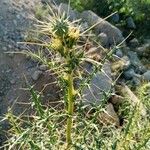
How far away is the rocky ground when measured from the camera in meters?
8.00

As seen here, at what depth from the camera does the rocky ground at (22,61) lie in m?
8.00

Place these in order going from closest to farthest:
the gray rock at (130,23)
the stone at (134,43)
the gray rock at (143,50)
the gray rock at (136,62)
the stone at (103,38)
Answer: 1. the stone at (103,38)
2. the gray rock at (136,62)
3. the gray rock at (143,50)
4. the stone at (134,43)
5. the gray rock at (130,23)

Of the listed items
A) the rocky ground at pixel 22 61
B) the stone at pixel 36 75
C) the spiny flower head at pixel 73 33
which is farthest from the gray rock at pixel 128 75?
the spiny flower head at pixel 73 33

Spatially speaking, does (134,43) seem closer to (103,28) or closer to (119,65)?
(103,28)

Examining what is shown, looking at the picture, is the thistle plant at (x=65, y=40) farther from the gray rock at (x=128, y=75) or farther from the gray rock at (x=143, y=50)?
the gray rock at (x=143, y=50)

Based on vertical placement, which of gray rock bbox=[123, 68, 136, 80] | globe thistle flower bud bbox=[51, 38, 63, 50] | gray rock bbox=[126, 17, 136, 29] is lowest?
gray rock bbox=[123, 68, 136, 80]

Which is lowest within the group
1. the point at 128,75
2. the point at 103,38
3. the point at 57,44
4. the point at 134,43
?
the point at 128,75

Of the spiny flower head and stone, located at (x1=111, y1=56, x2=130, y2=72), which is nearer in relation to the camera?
the spiny flower head

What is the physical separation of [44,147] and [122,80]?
6.15 meters

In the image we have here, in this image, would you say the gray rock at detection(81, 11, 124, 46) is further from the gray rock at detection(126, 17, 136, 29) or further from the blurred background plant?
the gray rock at detection(126, 17, 136, 29)

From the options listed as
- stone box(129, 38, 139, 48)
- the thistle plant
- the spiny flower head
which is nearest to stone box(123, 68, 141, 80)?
stone box(129, 38, 139, 48)

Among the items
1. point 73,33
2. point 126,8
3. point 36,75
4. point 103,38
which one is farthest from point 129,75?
point 73,33

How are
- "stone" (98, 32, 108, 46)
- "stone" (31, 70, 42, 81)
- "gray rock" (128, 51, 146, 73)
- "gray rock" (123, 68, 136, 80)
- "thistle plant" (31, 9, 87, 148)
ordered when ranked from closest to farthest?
"thistle plant" (31, 9, 87, 148) < "stone" (31, 70, 42, 81) < "gray rock" (123, 68, 136, 80) < "stone" (98, 32, 108, 46) < "gray rock" (128, 51, 146, 73)

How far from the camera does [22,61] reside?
836 cm
